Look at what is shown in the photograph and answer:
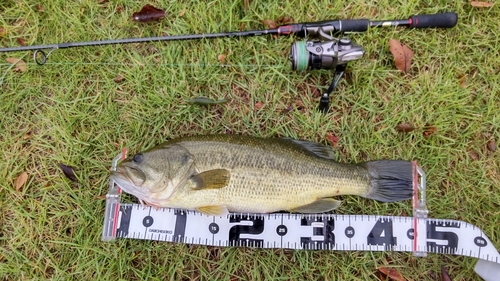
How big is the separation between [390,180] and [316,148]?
68 centimetres

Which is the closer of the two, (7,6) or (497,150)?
(497,150)

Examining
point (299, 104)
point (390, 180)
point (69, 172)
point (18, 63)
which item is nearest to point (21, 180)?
point (69, 172)

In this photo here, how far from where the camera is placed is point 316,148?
3162 mm

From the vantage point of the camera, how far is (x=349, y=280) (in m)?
3.22

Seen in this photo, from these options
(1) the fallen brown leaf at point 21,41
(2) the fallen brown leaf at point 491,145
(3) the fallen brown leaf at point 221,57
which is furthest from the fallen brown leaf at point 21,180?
(2) the fallen brown leaf at point 491,145

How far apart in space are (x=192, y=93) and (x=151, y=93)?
0.40 meters

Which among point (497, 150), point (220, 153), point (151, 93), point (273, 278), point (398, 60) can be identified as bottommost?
point (273, 278)

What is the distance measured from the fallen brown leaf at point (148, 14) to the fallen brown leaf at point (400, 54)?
7.37 feet

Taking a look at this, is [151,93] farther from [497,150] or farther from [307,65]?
[497,150]

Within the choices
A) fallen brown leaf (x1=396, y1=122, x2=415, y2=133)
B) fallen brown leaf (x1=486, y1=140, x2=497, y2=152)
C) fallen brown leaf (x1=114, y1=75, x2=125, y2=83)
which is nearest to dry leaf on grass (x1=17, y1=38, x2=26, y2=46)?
fallen brown leaf (x1=114, y1=75, x2=125, y2=83)

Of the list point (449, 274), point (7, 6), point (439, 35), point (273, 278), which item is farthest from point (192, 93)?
point (449, 274)

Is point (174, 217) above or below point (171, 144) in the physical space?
below

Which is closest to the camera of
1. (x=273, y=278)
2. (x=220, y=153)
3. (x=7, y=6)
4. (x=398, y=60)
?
(x=220, y=153)

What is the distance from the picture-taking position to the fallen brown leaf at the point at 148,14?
3.52 metres
